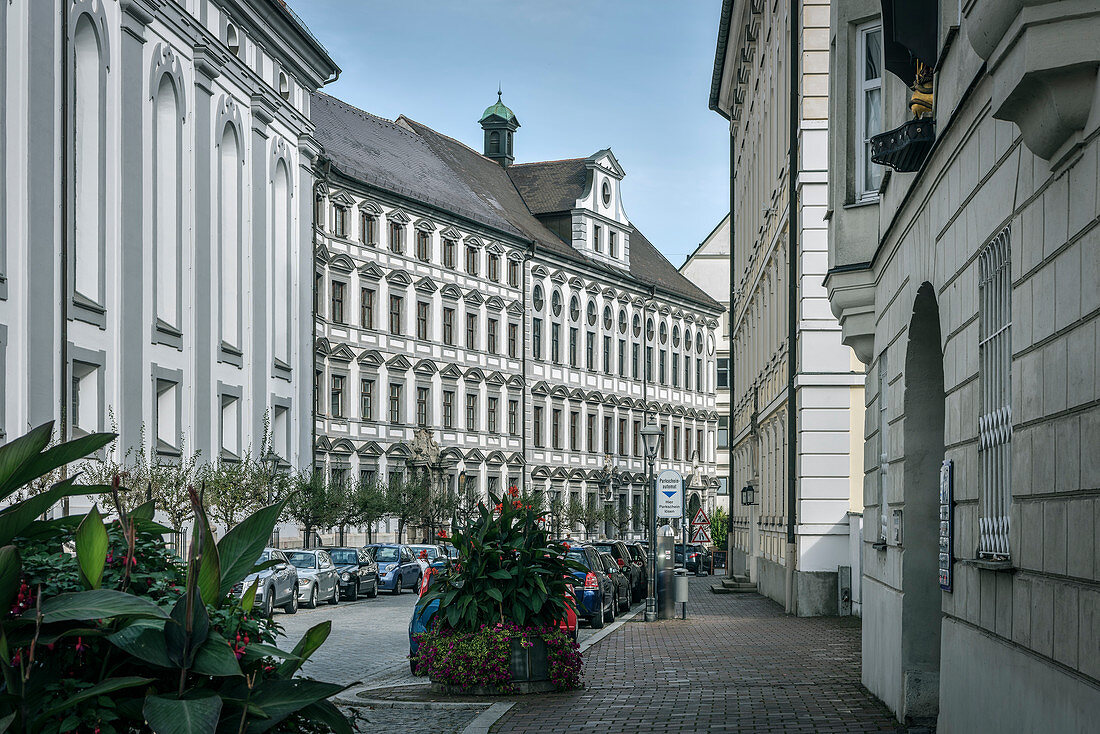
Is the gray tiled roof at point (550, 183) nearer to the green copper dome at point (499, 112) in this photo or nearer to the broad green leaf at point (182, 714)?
the green copper dome at point (499, 112)

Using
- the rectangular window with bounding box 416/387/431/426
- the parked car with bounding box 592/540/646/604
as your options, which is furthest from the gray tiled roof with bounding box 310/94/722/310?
the parked car with bounding box 592/540/646/604

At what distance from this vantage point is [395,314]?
61125 mm

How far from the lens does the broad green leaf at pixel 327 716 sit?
483cm

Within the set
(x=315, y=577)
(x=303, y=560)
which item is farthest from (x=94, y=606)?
(x=303, y=560)

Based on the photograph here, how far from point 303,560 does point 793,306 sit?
13659mm

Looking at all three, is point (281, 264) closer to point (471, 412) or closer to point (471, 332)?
point (471, 332)

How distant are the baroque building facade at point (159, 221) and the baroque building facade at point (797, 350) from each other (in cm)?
1380

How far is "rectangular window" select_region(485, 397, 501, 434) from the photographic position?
6800cm

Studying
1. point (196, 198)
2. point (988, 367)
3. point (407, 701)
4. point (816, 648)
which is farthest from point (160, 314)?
point (988, 367)

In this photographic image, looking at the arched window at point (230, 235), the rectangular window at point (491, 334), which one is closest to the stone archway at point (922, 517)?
the arched window at point (230, 235)

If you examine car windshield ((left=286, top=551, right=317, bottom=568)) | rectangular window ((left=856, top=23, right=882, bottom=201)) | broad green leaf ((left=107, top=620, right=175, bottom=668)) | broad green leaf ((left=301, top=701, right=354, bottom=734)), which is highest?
rectangular window ((left=856, top=23, right=882, bottom=201))

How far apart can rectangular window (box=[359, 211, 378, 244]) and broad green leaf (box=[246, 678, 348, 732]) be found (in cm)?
5414

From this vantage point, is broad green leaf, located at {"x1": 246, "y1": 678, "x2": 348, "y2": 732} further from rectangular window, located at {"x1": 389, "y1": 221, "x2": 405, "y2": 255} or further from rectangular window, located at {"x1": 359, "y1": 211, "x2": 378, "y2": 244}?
rectangular window, located at {"x1": 389, "y1": 221, "x2": 405, "y2": 255}

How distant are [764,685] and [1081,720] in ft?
30.8
